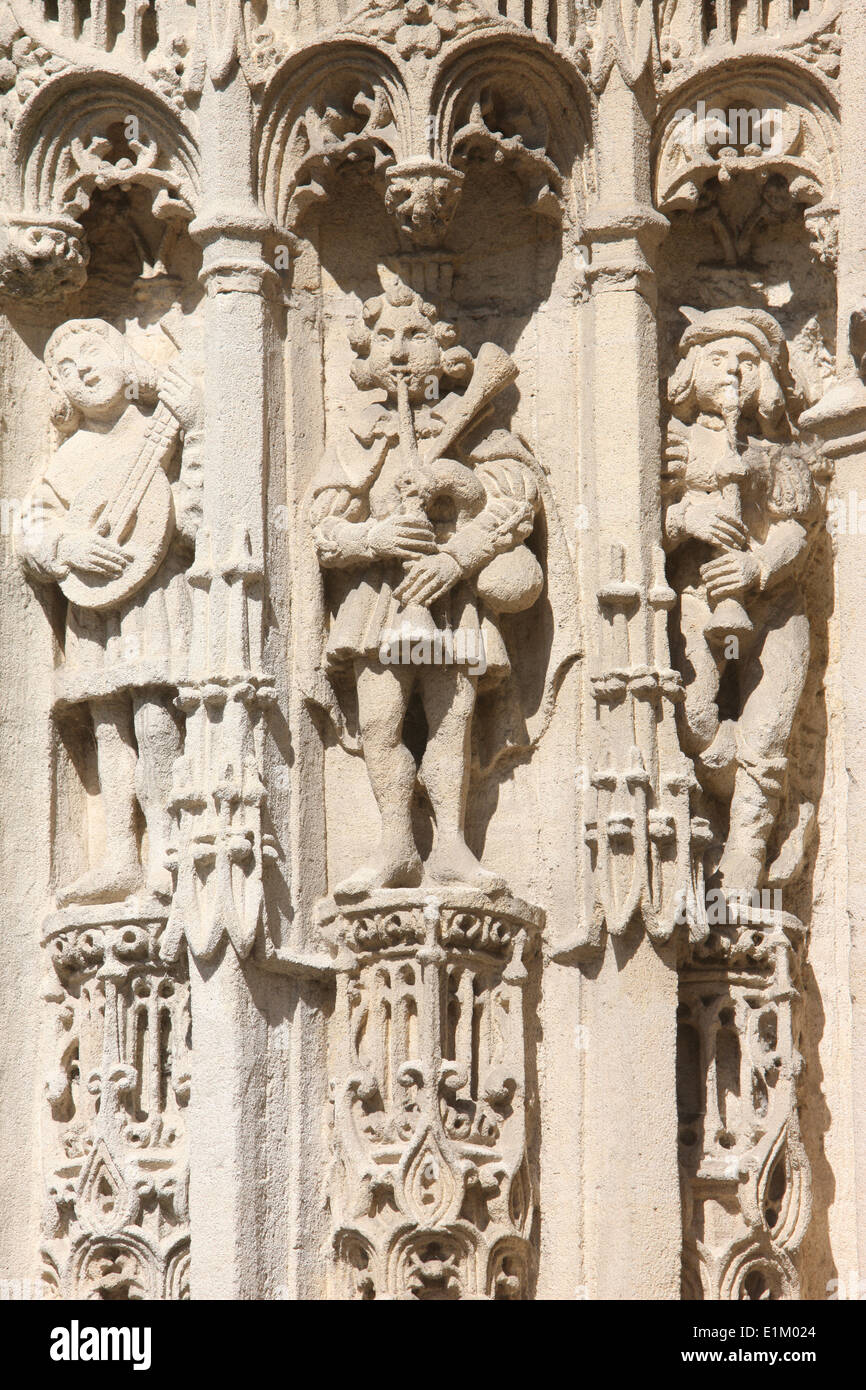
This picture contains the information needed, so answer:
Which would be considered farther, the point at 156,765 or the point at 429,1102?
the point at 156,765

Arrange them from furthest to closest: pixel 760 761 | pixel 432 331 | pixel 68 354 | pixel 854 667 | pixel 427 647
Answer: pixel 68 354
pixel 432 331
pixel 760 761
pixel 427 647
pixel 854 667

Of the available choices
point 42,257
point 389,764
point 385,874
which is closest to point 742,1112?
point 385,874

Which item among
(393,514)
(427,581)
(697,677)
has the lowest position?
(697,677)

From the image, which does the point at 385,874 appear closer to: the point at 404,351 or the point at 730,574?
the point at 730,574

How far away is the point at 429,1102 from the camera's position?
11.0m

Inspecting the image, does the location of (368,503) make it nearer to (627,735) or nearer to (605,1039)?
(627,735)

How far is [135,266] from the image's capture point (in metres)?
12.1

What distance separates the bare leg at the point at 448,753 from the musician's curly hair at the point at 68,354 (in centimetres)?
157

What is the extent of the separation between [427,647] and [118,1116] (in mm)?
2043

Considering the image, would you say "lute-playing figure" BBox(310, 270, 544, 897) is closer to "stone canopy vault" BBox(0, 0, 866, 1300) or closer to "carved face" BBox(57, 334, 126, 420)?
"stone canopy vault" BBox(0, 0, 866, 1300)

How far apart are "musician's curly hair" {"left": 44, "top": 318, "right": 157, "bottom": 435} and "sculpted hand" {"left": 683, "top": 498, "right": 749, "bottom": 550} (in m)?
2.10

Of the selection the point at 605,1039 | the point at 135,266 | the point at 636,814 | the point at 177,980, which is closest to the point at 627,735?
the point at 636,814

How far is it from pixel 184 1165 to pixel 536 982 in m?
1.45

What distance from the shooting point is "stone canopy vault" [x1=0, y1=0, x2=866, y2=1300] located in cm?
1108
